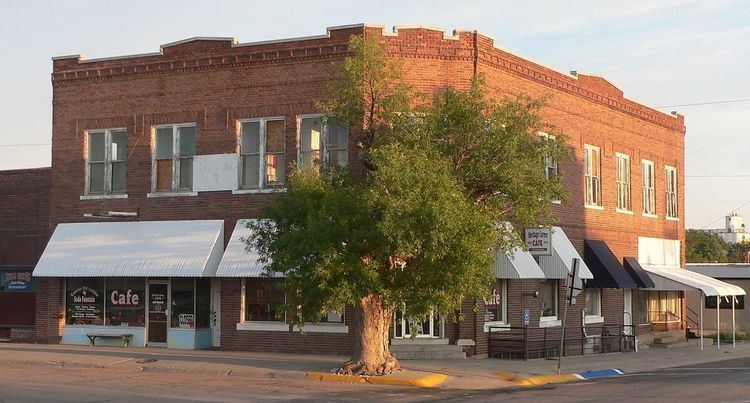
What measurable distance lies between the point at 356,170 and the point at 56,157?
1076 centimetres

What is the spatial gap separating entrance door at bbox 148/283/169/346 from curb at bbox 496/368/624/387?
11.1 meters

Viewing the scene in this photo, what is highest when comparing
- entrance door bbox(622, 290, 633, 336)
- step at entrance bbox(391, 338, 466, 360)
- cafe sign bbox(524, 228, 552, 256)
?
cafe sign bbox(524, 228, 552, 256)

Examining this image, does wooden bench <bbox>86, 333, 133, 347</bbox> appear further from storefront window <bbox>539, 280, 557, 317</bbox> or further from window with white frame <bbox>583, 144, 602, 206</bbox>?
window with white frame <bbox>583, 144, 602, 206</bbox>

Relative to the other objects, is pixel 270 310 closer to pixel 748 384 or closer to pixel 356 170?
pixel 356 170

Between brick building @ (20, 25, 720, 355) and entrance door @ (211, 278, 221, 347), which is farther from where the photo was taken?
entrance door @ (211, 278, 221, 347)

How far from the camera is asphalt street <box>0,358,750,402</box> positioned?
18812 mm

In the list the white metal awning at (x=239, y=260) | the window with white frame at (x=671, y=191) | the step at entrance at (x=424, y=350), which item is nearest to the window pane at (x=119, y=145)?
the white metal awning at (x=239, y=260)

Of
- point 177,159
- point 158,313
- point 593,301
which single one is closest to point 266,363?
point 158,313

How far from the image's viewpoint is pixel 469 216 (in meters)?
20.8

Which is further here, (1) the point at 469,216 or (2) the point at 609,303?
(2) the point at 609,303

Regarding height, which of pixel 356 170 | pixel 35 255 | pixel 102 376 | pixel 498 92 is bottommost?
pixel 102 376

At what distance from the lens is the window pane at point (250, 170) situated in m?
28.6

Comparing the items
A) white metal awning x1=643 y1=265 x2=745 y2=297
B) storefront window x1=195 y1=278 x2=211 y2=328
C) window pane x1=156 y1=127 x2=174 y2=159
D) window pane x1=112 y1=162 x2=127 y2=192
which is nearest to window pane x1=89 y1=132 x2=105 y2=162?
window pane x1=112 y1=162 x2=127 y2=192

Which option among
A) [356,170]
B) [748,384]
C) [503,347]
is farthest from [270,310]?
[748,384]
